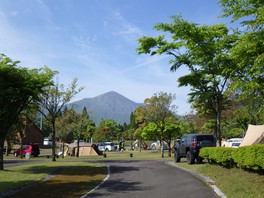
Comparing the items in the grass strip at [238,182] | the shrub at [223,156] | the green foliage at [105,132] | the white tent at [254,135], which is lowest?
the grass strip at [238,182]

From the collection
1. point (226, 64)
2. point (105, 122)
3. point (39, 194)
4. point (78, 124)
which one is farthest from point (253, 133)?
point (105, 122)

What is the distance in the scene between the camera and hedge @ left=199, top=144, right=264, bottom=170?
37.9ft

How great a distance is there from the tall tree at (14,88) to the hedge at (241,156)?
11744 mm

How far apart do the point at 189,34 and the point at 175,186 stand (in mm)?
8263

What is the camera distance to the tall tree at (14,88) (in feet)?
67.7

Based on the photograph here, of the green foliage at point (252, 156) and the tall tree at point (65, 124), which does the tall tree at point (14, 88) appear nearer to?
the green foliage at point (252, 156)

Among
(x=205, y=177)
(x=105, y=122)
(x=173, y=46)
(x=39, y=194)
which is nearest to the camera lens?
(x=39, y=194)

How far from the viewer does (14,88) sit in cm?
2120

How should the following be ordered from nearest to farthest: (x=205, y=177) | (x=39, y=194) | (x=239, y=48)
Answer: (x=239, y=48) < (x=39, y=194) < (x=205, y=177)

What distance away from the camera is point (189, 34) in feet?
58.0

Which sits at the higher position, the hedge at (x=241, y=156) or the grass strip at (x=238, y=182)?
the hedge at (x=241, y=156)

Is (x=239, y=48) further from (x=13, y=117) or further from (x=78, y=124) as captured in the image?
(x=78, y=124)

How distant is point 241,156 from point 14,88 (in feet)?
47.6

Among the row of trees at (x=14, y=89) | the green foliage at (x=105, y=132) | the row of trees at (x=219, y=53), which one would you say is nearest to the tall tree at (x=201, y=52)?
the row of trees at (x=219, y=53)
